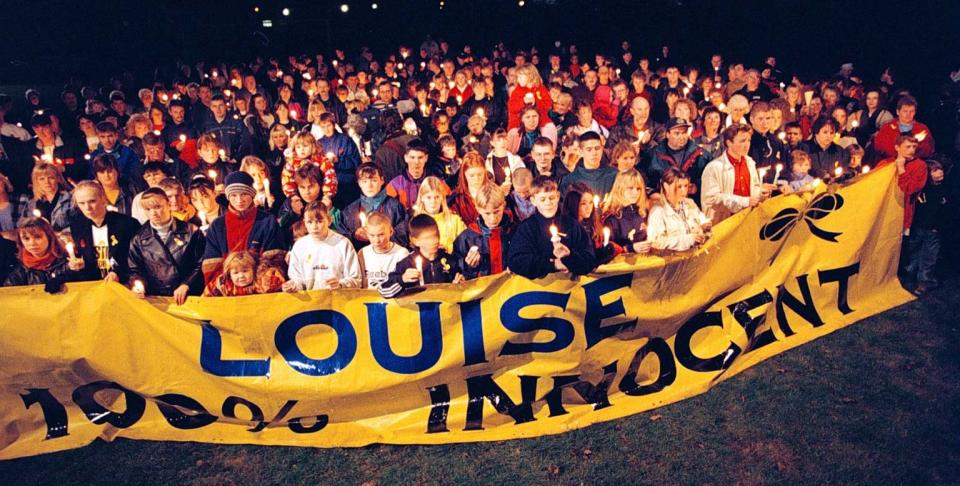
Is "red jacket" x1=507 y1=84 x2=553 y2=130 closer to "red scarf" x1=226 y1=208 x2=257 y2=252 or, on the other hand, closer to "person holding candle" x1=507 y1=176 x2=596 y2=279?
"person holding candle" x1=507 y1=176 x2=596 y2=279

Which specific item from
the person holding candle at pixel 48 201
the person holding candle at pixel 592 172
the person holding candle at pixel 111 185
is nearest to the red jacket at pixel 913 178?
the person holding candle at pixel 592 172

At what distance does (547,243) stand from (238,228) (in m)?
3.05

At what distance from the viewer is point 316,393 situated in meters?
4.92

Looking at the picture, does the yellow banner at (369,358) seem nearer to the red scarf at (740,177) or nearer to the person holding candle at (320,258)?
the person holding candle at (320,258)

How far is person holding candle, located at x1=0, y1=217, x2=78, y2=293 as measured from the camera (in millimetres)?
5215

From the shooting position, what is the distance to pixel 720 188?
688 cm

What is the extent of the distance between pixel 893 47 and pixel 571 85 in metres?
8.13

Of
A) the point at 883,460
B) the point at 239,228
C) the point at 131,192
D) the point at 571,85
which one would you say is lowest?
the point at 883,460

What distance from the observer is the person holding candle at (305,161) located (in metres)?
7.45

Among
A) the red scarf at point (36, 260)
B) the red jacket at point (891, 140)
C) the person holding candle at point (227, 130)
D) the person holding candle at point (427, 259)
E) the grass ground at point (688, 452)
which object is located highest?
the person holding candle at point (227, 130)

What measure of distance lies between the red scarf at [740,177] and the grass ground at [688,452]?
2.35 meters

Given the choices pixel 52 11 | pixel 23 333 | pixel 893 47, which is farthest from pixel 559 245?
pixel 52 11

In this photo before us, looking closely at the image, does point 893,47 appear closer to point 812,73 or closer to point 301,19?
point 812,73

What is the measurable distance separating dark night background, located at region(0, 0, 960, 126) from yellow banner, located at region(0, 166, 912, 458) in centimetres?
966
